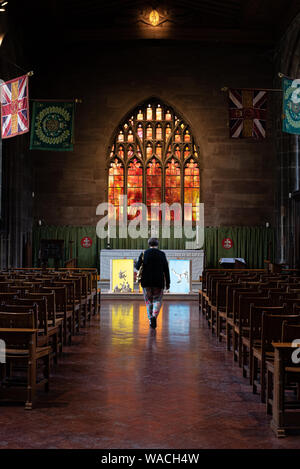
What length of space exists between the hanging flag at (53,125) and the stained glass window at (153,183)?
22.8ft

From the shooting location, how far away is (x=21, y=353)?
5.48 meters

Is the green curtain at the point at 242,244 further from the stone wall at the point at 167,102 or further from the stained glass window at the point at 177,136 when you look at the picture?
the stained glass window at the point at 177,136

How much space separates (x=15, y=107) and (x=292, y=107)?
762 cm

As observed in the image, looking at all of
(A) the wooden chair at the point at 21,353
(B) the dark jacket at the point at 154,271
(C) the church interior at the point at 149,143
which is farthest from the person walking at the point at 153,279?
(C) the church interior at the point at 149,143

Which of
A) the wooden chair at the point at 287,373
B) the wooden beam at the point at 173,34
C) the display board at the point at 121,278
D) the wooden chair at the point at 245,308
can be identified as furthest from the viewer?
the wooden beam at the point at 173,34

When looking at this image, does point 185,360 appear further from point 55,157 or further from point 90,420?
point 55,157

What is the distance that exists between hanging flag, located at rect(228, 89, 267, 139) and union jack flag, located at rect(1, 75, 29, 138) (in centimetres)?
613

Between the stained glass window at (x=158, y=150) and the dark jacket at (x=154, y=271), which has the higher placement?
the stained glass window at (x=158, y=150)

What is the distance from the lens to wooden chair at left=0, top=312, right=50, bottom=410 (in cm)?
526

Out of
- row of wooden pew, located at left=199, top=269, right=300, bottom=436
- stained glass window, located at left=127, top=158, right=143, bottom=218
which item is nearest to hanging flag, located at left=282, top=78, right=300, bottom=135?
row of wooden pew, located at left=199, top=269, right=300, bottom=436

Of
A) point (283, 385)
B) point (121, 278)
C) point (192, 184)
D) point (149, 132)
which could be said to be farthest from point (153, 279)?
point (149, 132)

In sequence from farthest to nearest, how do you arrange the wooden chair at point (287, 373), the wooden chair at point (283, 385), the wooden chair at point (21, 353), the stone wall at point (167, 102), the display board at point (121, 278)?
the stone wall at point (167, 102) < the display board at point (121, 278) < the wooden chair at point (21, 353) < the wooden chair at point (287, 373) < the wooden chair at point (283, 385)

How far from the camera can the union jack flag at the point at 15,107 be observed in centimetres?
1438
